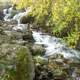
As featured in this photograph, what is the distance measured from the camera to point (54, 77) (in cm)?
1002

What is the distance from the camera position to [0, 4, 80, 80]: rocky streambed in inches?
359

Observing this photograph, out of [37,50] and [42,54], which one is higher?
[37,50]

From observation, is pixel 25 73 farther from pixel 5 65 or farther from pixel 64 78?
pixel 64 78

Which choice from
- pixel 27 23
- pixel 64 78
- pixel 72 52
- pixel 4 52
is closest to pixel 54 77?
pixel 64 78

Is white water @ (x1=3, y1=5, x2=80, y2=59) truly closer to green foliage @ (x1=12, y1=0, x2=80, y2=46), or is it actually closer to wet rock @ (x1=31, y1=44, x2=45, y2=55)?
wet rock @ (x1=31, y1=44, x2=45, y2=55)

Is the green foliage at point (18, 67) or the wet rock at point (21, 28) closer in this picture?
the green foliage at point (18, 67)

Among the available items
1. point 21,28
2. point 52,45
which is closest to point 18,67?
point 52,45

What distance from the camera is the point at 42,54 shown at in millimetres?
13305

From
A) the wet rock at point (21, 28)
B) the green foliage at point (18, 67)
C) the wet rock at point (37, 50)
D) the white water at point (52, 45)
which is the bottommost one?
the white water at point (52, 45)

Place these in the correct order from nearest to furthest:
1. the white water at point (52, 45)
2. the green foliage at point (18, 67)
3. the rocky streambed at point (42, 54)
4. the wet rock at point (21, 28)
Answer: the green foliage at point (18, 67) < the rocky streambed at point (42, 54) < the white water at point (52, 45) < the wet rock at point (21, 28)

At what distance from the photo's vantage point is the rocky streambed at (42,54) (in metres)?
9.12

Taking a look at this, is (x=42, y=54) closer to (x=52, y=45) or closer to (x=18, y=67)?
(x=52, y=45)

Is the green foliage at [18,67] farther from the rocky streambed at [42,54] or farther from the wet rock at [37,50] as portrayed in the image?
the wet rock at [37,50]

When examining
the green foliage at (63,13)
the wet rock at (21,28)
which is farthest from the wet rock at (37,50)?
the wet rock at (21,28)
